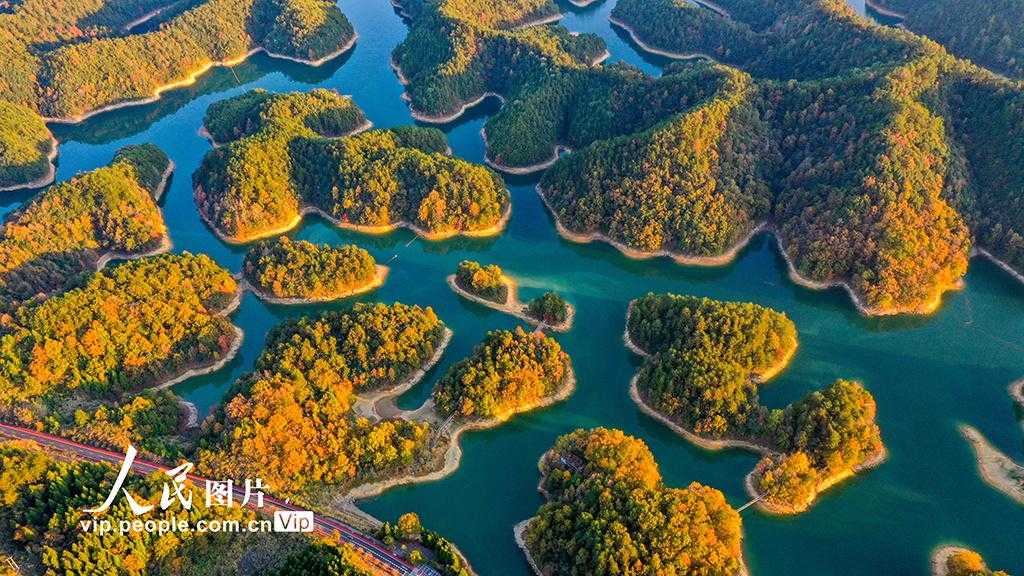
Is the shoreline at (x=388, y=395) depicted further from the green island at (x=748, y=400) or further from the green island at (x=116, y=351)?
the green island at (x=748, y=400)

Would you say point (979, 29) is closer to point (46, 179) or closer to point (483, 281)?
point (483, 281)

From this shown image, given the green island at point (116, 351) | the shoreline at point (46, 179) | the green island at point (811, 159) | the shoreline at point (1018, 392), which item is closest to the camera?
the green island at point (116, 351)

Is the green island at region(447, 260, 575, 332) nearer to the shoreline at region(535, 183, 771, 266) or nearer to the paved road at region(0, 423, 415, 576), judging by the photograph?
the shoreline at region(535, 183, 771, 266)

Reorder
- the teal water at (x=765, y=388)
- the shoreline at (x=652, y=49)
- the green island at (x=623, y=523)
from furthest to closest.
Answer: the shoreline at (x=652, y=49) < the teal water at (x=765, y=388) < the green island at (x=623, y=523)

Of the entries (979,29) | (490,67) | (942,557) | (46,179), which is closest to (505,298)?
(942,557)

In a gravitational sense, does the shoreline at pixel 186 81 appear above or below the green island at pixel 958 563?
below

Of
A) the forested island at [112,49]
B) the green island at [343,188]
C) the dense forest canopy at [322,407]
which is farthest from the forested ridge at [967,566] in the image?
the forested island at [112,49]

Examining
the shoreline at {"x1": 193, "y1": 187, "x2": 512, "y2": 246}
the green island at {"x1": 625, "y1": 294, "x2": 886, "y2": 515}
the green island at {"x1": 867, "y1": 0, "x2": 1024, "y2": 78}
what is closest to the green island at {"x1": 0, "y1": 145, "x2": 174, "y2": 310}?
the shoreline at {"x1": 193, "y1": 187, "x2": 512, "y2": 246}
